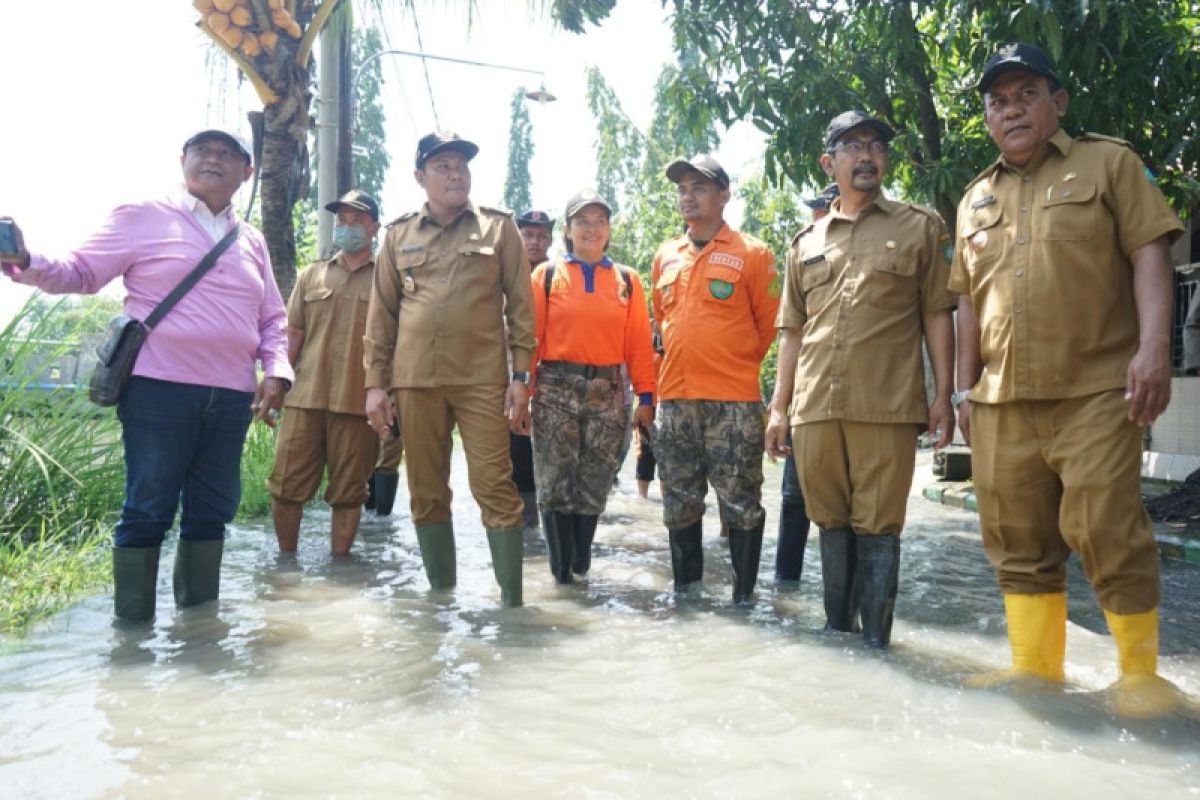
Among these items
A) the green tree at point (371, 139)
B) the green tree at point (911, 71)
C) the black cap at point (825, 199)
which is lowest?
the black cap at point (825, 199)

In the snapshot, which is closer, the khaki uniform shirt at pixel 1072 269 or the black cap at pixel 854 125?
the khaki uniform shirt at pixel 1072 269

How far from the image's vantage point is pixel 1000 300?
3223 millimetres

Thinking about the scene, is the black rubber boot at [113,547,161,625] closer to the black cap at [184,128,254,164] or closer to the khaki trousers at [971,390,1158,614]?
the black cap at [184,128,254,164]

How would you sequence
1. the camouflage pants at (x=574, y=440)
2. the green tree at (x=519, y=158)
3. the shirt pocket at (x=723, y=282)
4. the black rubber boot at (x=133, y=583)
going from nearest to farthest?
1. the black rubber boot at (x=133, y=583)
2. the shirt pocket at (x=723, y=282)
3. the camouflage pants at (x=574, y=440)
4. the green tree at (x=519, y=158)

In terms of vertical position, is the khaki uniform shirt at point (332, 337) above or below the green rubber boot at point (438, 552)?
above

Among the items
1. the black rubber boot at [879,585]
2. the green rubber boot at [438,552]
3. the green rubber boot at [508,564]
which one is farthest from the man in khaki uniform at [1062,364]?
the green rubber boot at [438,552]

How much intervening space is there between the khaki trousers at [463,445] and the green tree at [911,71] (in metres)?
3.11

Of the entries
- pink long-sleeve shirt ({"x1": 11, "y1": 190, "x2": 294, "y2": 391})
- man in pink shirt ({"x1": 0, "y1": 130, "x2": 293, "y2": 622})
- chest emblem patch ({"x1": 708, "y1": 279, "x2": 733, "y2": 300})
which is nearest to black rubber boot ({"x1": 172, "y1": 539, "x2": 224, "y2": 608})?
man in pink shirt ({"x1": 0, "y1": 130, "x2": 293, "y2": 622})

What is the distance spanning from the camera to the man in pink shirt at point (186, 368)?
12.6 ft

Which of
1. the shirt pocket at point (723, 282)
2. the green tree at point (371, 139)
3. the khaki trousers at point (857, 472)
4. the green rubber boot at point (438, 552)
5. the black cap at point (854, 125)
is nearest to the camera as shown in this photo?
the khaki trousers at point (857, 472)

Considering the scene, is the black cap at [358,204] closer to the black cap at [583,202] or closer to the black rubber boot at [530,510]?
the black cap at [583,202]

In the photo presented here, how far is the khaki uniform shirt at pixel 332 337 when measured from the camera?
5.57 metres

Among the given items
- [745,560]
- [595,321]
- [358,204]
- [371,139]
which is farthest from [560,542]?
[371,139]

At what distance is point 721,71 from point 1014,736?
5000 mm
